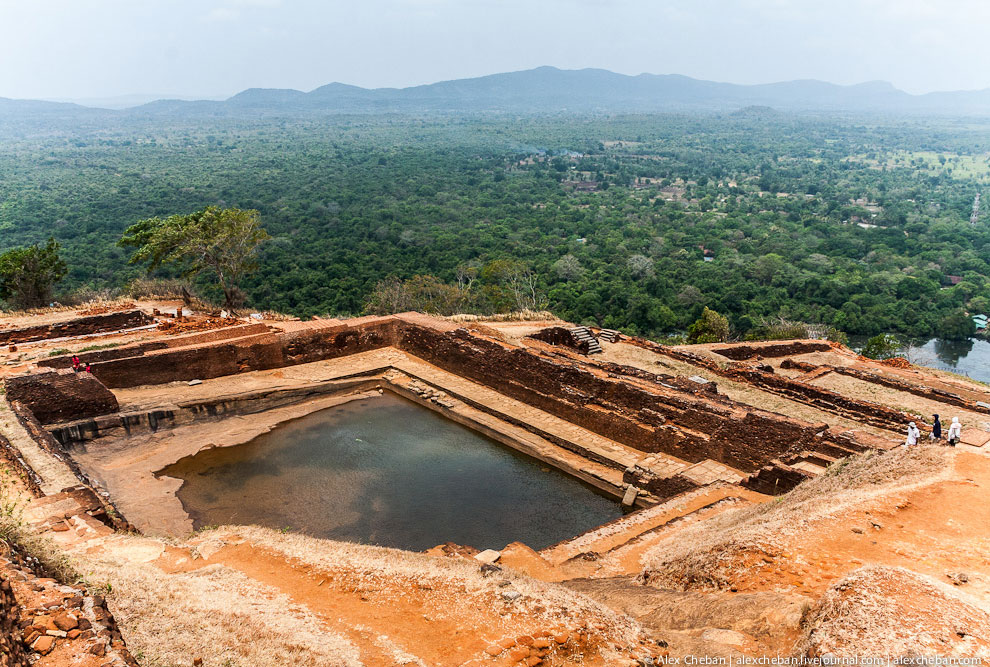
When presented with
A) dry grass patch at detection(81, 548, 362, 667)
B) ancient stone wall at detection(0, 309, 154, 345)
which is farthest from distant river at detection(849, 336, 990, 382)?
dry grass patch at detection(81, 548, 362, 667)

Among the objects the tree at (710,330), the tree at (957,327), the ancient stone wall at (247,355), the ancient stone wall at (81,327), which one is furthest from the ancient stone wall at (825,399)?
the tree at (957,327)

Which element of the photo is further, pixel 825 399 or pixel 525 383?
pixel 525 383

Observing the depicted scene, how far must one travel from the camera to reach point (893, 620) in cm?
433

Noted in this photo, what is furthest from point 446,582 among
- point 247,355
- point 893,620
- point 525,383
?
point 247,355

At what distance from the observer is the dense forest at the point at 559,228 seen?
34562 mm

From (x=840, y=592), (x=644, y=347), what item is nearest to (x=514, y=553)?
(x=840, y=592)

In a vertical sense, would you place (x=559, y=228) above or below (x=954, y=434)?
below

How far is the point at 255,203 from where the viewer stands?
2282 inches

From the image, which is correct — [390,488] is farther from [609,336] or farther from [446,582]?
[609,336]

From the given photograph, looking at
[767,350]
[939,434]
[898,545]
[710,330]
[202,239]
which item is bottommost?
[710,330]

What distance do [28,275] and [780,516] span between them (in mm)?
24070

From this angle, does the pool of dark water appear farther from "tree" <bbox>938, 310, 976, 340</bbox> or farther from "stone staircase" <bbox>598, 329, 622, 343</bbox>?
Answer: "tree" <bbox>938, 310, 976, 340</bbox>

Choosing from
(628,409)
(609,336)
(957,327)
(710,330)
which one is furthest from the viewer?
(957,327)

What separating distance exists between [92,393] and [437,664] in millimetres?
10809
